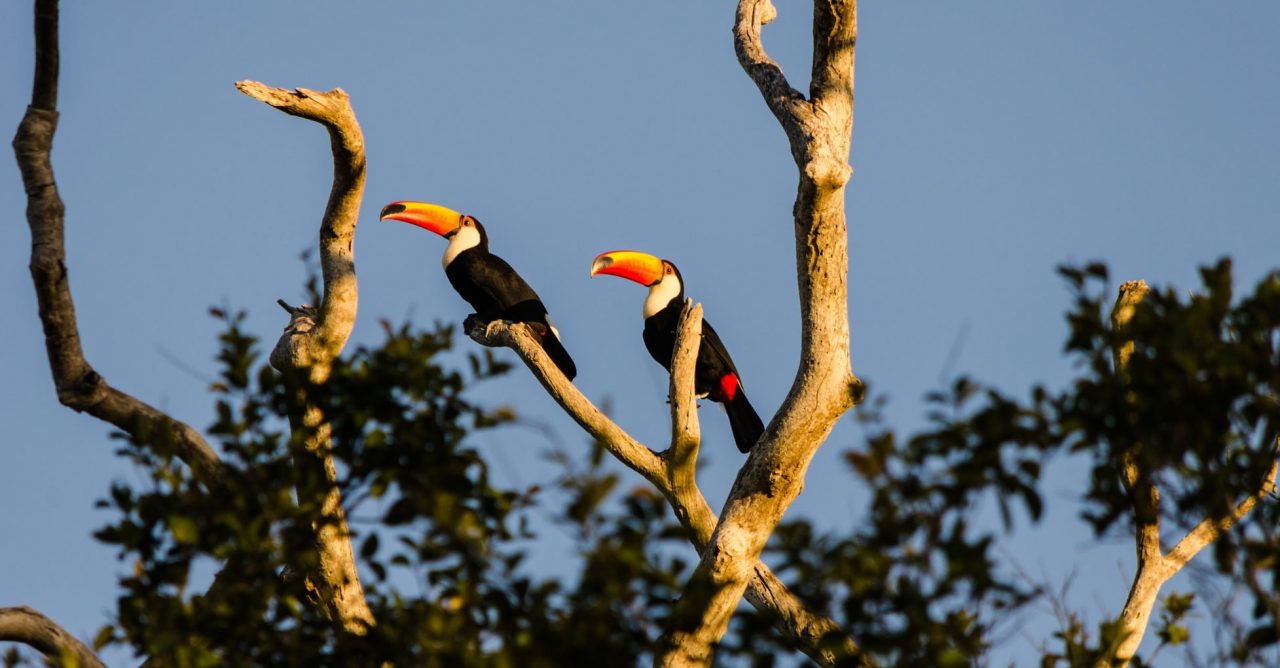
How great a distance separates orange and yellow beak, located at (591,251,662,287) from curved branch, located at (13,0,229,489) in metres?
5.92

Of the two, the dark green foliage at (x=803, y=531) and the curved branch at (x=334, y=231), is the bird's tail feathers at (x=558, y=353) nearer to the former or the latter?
the curved branch at (x=334, y=231)

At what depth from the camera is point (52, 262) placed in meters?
4.27

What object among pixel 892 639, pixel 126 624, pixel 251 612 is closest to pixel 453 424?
pixel 251 612

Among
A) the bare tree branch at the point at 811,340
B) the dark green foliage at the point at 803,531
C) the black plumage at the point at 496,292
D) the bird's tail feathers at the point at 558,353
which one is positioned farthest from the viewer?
the black plumage at the point at 496,292

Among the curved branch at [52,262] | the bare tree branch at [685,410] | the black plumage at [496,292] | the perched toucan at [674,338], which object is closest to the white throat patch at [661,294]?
the perched toucan at [674,338]

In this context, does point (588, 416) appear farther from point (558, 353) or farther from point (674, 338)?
point (674, 338)

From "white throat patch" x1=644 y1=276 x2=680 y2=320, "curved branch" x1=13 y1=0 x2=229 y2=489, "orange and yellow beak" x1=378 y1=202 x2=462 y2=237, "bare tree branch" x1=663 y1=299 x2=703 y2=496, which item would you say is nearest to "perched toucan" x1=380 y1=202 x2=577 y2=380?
"orange and yellow beak" x1=378 y1=202 x2=462 y2=237

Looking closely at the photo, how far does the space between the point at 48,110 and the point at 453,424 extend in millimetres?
1699

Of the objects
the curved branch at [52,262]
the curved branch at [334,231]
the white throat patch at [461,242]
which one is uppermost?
the white throat patch at [461,242]

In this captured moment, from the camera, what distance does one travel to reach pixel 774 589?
6340 mm

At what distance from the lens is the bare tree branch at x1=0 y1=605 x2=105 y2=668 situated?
14.2ft

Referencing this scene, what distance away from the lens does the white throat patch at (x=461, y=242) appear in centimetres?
995

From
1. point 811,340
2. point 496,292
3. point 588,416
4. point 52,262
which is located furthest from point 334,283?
point 496,292

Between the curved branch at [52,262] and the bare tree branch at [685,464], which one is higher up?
the bare tree branch at [685,464]
